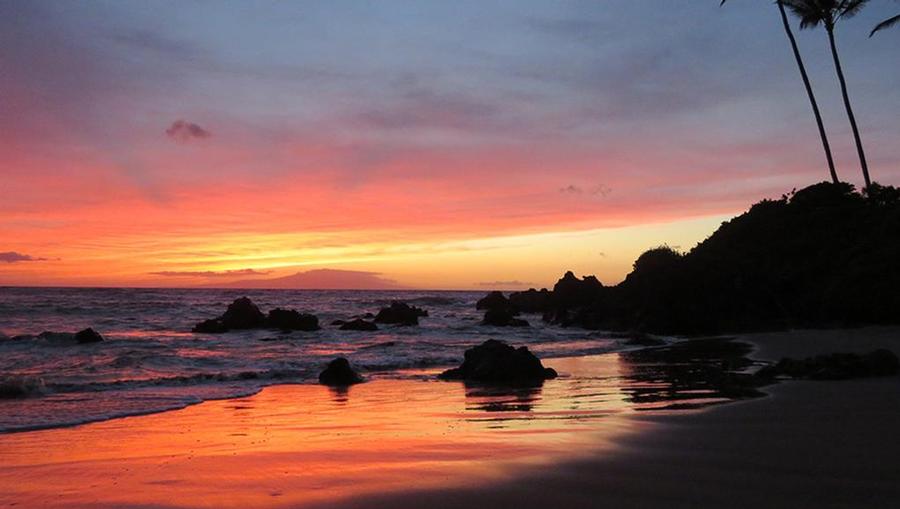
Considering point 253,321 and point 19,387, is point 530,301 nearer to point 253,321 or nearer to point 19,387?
point 253,321

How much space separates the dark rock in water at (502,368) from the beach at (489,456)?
388cm

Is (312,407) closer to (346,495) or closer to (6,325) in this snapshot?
(346,495)

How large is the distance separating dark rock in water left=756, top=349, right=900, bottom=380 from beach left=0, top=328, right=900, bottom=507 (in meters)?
0.70

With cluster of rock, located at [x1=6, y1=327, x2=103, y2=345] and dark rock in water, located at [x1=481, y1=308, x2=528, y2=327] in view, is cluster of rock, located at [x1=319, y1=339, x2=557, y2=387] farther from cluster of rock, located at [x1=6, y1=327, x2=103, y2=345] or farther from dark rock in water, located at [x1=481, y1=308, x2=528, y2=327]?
dark rock in water, located at [x1=481, y1=308, x2=528, y2=327]

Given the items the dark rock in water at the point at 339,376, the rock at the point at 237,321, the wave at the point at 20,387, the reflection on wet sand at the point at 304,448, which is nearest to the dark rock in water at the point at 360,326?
the rock at the point at 237,321

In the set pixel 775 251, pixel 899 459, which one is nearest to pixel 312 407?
pixel 899 459

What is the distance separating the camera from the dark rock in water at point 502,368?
15.6 meters

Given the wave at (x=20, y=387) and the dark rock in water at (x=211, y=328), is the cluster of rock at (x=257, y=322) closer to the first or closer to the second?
the dark rock in water at (x=211, y=328)

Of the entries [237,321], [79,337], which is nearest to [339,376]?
[79,337]

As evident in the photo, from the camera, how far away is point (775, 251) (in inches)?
1412

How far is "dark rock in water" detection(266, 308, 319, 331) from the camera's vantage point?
126 feet

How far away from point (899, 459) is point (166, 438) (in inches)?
333

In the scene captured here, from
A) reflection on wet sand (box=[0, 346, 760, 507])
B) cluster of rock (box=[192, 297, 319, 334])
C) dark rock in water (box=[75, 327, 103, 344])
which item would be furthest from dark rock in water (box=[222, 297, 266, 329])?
reflection on wet sand (box=[0, 346, 760, 507])

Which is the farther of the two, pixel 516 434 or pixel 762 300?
pixel 762 300
